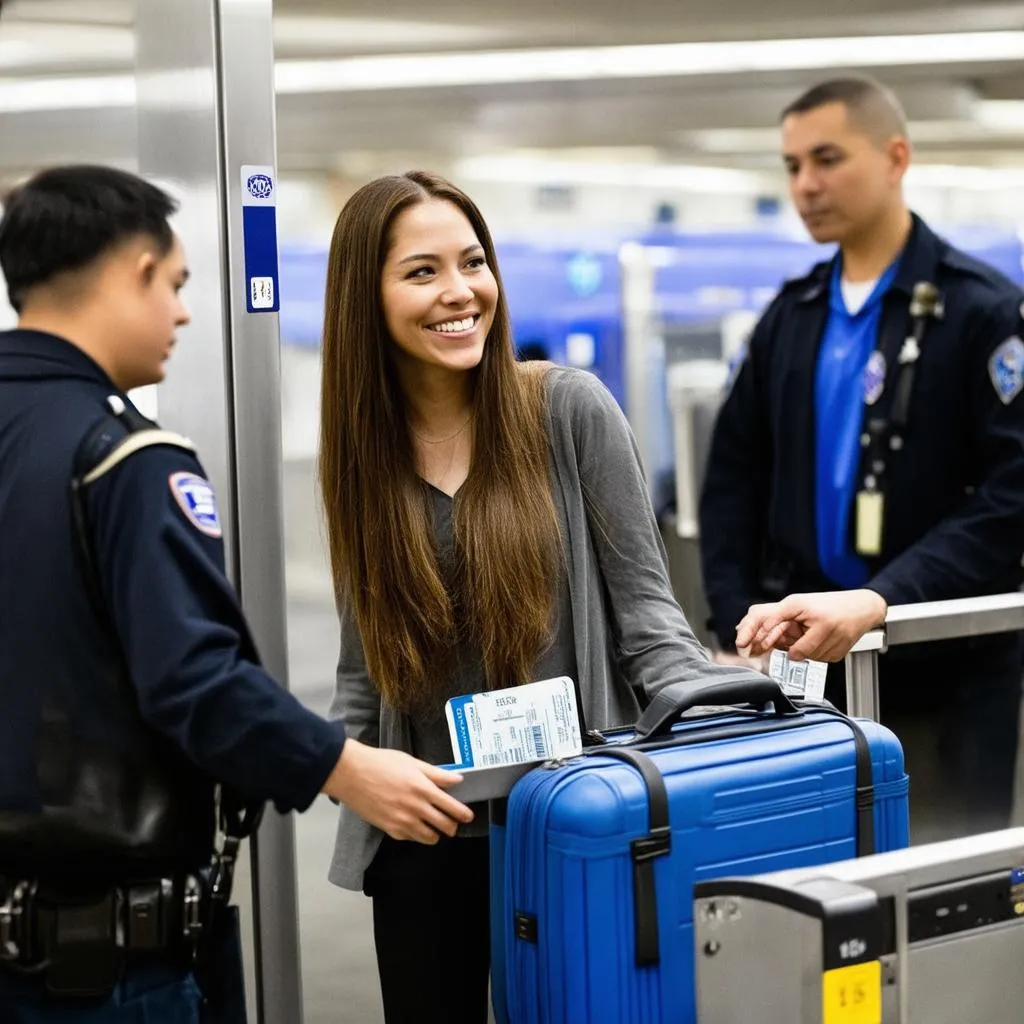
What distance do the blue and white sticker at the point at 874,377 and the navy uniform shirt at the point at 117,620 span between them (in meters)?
1.45

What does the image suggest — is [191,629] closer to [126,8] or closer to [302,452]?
[126,8]

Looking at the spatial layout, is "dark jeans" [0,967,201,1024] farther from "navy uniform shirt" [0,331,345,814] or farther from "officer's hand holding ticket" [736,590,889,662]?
"officer's hand holding ticket" [736,590,889,662]

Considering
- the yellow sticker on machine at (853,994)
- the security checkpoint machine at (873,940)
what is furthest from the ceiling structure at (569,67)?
the yellow sticker on machine at (853,994)

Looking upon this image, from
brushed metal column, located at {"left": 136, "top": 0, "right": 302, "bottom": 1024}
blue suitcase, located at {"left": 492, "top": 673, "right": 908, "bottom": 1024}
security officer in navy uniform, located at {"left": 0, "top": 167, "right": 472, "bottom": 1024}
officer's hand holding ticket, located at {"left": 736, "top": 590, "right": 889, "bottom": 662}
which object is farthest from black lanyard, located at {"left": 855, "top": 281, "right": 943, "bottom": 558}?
security officer in navy uniform, located at {"left": 0, "top": 167, "right": 472, "bottom": 1024}

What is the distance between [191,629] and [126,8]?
1.87 meters

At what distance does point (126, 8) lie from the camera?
9.74 ft

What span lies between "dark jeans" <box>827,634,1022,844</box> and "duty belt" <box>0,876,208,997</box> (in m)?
1.38

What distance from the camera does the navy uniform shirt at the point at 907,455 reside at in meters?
2.54

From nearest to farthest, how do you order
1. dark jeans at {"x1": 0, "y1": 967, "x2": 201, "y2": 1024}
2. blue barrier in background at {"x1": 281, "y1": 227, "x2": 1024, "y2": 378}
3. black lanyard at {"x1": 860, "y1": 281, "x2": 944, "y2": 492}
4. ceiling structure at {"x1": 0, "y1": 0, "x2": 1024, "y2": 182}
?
dark jeans at {"x1": 0, "y1": 967, "x2": 201, "y2": 1024} → black lanyard at {"x1": 860, "y1": 281, "x2": 944, "y2": 492} → ceiling structure at {"x1": 0, "y1": 0, "x2": 1024, "y2": 182} → blue barrier in background at {"x1": 281, "y1": 227, "x2": 1024, "y2": 378}

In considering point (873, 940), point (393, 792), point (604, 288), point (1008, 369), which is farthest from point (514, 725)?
point (604, 288)

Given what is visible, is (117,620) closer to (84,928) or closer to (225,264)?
(84,928)

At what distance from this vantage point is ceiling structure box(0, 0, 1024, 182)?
4.23m

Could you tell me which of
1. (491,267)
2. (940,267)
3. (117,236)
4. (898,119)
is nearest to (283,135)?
(898,119)

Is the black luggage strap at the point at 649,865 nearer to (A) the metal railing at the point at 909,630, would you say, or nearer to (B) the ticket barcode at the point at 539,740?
(B) the ticket barcode at the point at 539,740
